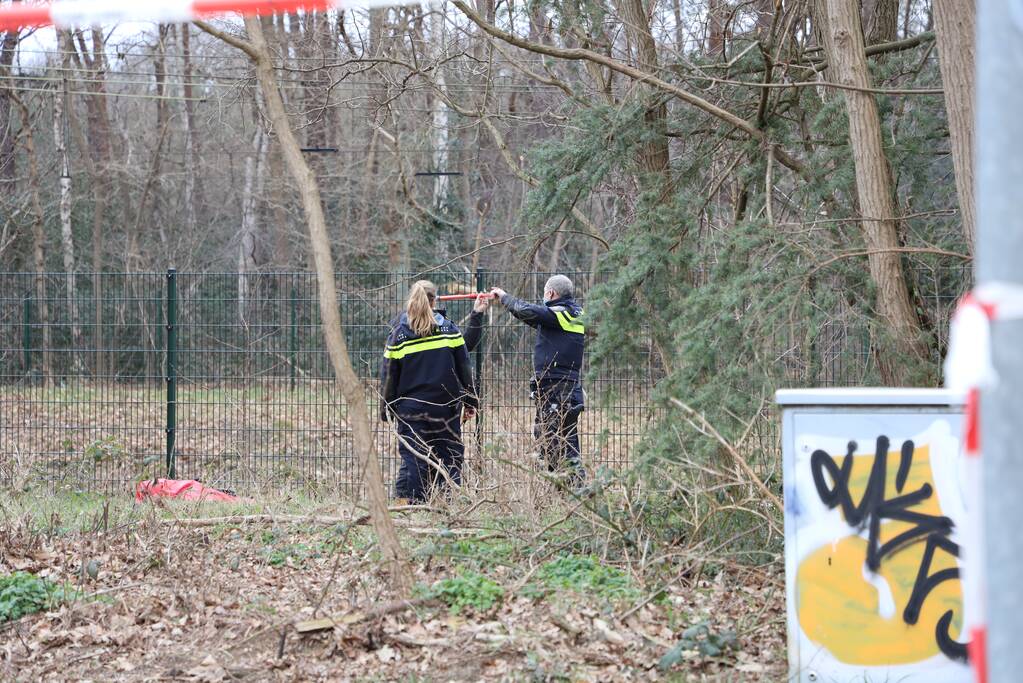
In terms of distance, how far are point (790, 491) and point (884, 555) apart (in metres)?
0.40

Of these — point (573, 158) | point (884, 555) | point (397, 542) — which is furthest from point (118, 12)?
point (573, 158)

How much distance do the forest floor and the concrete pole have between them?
285cm

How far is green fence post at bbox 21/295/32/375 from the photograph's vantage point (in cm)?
1068

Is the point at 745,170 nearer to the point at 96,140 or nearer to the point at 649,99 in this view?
the point at 649,99

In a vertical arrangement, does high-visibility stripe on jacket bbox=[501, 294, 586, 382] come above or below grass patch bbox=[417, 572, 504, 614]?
above

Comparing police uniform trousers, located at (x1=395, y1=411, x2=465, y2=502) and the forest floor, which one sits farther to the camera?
police uniform trousers, located at (x1=395, y1=411, x2=465, y2=502)

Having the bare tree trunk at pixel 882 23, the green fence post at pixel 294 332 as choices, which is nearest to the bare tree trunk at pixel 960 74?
the bare tree trunk at pixel 882 23

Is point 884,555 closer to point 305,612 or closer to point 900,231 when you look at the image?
point 305,612

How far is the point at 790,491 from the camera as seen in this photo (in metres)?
4.04

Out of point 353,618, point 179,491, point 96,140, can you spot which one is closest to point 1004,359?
point 353,618

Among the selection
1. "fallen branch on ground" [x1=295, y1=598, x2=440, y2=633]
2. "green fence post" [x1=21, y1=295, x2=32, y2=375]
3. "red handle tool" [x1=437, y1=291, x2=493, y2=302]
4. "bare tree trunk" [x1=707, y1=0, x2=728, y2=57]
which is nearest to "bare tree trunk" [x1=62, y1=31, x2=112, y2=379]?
"green fence post" [x1=21, y1=295, x2=32, y2=375]

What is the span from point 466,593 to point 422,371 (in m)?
3.57

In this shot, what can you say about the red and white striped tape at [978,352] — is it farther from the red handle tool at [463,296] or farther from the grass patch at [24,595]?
the red handle tool at [463,296]

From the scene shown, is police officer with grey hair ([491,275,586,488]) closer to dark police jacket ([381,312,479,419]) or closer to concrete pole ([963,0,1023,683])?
dark police jacket ([381,312,479,419])
